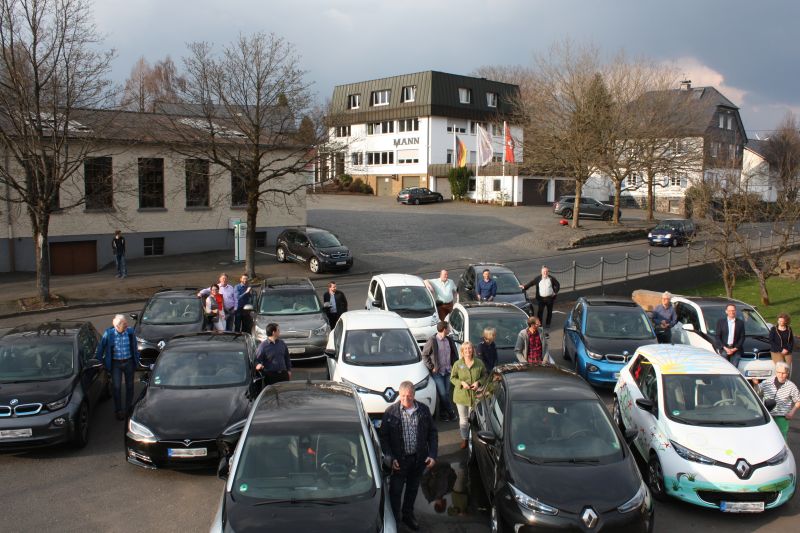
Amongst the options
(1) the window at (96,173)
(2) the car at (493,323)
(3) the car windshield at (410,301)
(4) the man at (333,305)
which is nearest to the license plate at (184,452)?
(2) the car at (493,323)

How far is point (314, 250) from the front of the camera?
28.2 m

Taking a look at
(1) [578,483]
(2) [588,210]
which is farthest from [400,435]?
(2) [588,210]

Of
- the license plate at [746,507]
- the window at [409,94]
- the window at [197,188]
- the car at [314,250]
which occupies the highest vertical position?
the window at [409,94]

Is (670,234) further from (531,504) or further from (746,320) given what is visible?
(531,504)

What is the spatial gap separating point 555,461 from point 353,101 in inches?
2509

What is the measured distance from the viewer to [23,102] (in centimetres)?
2017

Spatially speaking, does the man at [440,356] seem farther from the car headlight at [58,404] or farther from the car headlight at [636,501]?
the car headlight at [58,404]

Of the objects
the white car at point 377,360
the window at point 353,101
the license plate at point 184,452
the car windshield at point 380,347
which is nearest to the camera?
the license plate at point 184,452

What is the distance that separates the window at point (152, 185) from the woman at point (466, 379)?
77.1 feet

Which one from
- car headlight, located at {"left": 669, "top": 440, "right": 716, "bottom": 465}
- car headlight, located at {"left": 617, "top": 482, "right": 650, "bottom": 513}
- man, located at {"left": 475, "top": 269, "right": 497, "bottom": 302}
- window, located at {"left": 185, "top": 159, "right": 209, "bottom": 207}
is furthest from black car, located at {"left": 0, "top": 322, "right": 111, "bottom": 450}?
window, located at {"left": 185, "top": 159, "right": 209, "bottom": 207}

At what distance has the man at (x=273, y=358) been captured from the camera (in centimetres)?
1078

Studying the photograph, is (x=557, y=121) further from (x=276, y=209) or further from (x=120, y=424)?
(x=120, y=424)

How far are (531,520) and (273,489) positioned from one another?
2.51m

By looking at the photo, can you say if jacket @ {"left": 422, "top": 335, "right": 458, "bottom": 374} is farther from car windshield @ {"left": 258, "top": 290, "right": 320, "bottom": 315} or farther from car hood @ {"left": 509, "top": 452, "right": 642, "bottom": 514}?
car windshield @ {"left": 258, "top": 290, "right": 320, "bottom": 315}
